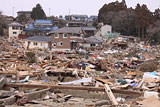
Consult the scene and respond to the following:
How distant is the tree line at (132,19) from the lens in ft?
131

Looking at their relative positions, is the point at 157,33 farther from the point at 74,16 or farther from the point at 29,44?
the point at 74,16

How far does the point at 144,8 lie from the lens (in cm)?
4059

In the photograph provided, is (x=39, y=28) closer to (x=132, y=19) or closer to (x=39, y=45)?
(x=39, y=45)

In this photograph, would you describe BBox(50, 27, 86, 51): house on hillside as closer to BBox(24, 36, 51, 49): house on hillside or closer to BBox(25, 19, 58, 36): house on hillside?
BBox(24, 36, 51, 49): house on hillside

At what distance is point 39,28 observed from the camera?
48188 mm

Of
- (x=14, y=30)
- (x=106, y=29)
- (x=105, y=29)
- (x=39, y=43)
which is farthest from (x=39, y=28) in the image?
(x=39, y=43)

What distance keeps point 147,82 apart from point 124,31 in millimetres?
38228

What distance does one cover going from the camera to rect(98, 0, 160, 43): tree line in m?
39.9

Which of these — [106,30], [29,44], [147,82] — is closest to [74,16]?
[106,30]

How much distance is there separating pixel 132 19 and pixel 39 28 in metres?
19.1

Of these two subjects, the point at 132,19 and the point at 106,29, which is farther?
the point at 106,29

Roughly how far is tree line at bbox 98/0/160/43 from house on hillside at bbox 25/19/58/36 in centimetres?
1214

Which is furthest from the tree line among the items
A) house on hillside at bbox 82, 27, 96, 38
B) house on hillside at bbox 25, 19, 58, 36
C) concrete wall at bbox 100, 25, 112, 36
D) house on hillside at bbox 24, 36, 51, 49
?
house on hillside at bbox 24, 36, 51, 49

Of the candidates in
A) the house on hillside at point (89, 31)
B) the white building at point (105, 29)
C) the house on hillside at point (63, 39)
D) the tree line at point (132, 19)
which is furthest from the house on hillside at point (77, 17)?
the house on hillside at point (63, 39)
